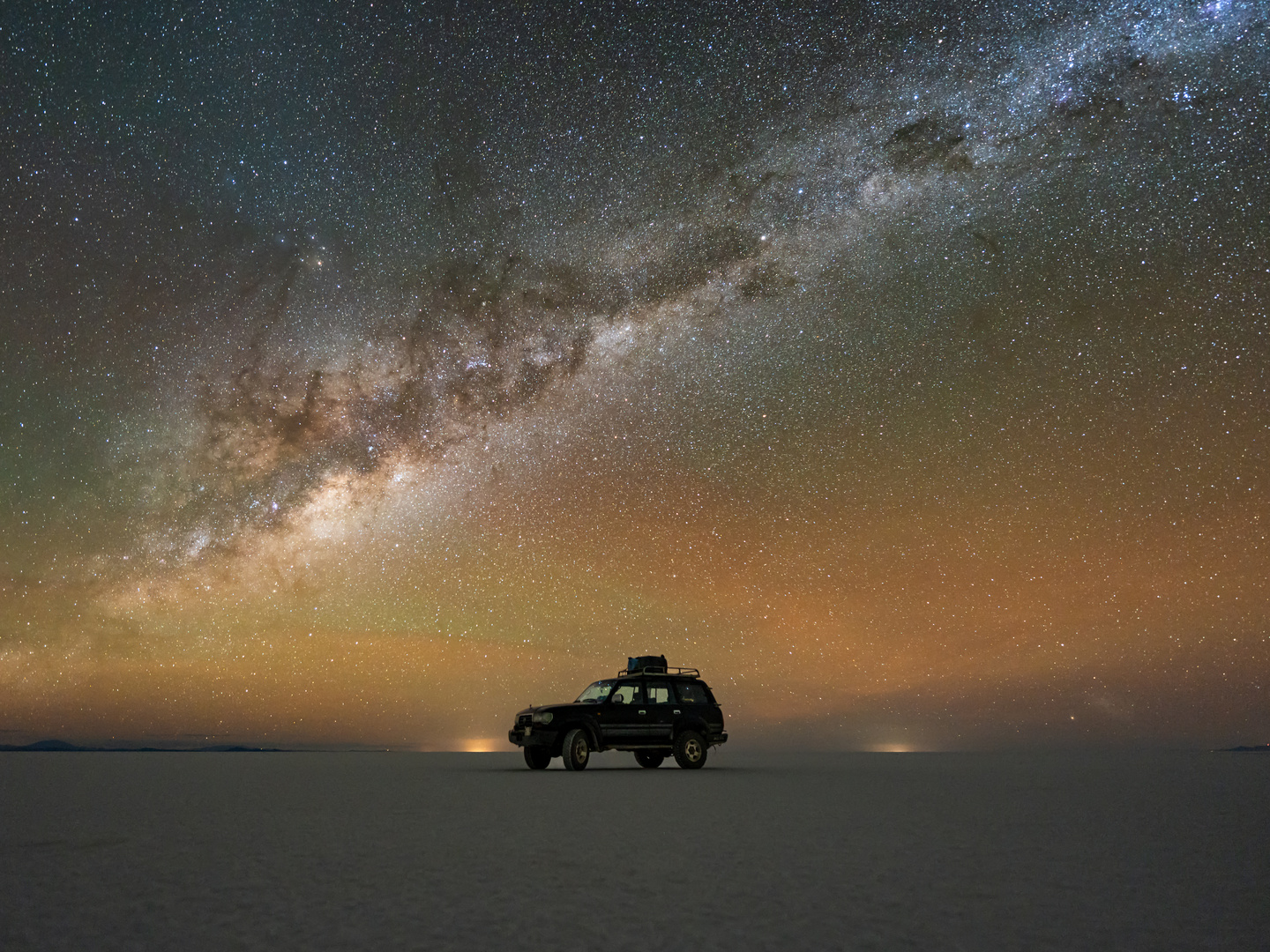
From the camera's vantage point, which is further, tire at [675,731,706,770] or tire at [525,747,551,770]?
tire at [675,731,706,770]

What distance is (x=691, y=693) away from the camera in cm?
2523

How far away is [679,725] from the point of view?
24656 millimetres

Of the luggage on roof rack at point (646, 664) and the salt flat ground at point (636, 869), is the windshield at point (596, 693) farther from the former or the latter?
the salt flat ground at point (636, 869)

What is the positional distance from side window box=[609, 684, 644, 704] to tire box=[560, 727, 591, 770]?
3.91 ft

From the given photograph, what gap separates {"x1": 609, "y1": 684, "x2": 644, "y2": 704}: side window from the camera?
24.1m

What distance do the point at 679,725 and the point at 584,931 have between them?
62.0 ft

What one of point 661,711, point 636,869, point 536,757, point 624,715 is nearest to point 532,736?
point 536,757

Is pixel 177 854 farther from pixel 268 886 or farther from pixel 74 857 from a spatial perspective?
pixel 268 886

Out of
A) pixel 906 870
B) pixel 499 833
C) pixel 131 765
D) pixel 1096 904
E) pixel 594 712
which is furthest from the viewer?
pixel 131 765

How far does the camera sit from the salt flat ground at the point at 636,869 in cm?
613

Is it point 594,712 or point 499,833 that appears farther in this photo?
point 594,712

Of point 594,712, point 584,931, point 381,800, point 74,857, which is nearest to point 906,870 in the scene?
point 584,931

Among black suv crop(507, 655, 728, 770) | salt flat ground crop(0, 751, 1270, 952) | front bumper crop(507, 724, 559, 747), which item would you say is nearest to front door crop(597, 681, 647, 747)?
black suv crop(507, 655, 728, 770)

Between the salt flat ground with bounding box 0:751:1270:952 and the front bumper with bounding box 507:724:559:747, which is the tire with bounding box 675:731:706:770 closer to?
the front bumper with bounding box 507:724:559:747
